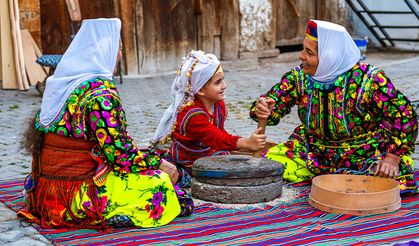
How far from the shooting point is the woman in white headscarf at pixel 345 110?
14.3 feet

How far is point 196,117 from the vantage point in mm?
4656

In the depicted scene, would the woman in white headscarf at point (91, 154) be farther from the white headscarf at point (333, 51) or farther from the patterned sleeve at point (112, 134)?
the white headscarf at point (333, 51)

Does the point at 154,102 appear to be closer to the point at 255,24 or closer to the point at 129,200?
the point at 255,24

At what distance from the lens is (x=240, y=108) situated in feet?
27.7

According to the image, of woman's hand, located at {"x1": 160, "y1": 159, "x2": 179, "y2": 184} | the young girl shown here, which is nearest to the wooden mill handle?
the young girl

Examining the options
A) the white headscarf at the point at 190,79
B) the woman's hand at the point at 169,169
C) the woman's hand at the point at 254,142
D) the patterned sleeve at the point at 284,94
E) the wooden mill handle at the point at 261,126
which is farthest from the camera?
the patterned sleeve at the point at 284,94

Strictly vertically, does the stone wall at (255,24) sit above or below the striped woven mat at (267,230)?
above

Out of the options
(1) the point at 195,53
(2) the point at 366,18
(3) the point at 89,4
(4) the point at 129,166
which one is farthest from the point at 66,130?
(2) the point at 366,18

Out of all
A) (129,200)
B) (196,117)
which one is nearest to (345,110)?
(196,117)

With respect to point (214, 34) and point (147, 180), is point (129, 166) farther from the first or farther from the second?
point (214, 34)

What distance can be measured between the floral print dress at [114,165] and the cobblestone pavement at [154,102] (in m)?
0.40

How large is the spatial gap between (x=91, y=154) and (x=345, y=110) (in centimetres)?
154

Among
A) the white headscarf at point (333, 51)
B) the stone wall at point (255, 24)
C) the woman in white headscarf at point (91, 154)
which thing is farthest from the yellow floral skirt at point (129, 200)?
the stone wall at point (255, 24)

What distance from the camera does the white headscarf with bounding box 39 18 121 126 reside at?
3.88 metres
